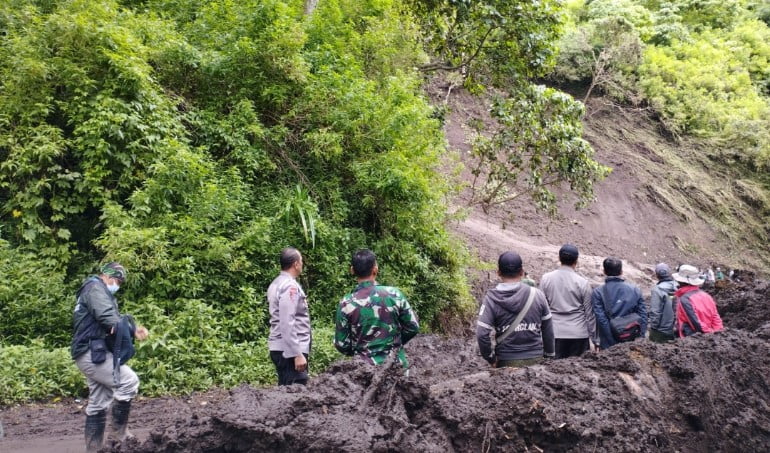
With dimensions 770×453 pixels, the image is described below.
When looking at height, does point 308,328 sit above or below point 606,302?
below

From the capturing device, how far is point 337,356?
9117 millimetres

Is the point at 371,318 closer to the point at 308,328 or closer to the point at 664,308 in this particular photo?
the point at 308,328

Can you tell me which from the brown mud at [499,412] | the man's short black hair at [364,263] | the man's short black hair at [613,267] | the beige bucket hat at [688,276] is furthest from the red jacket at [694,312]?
the man's short black hair at [364,263]

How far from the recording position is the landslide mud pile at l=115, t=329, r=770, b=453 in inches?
155

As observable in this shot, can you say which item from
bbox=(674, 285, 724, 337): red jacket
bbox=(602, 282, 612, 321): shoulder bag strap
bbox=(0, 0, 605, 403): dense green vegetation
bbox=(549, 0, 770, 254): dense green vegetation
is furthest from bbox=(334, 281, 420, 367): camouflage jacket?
bbox=(549, 0, 770, 254): dense green vegetation

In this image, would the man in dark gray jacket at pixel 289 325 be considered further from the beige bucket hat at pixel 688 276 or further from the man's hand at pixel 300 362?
the beige bucket hat at pixel 688 276

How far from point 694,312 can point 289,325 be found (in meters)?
4.78

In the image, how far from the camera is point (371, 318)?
4.93 metres

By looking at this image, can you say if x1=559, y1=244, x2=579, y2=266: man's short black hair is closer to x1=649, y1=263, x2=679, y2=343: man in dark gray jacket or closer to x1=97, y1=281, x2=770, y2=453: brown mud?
x1=97, y1=281, x2=770, y2=453: brown mud

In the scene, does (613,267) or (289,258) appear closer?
(289,258)

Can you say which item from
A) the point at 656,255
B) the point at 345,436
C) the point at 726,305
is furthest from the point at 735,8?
the point at 345,436

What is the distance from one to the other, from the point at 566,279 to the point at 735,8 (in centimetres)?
3528

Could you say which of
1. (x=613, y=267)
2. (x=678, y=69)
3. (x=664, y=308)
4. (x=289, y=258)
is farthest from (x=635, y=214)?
(x=289, y=258)

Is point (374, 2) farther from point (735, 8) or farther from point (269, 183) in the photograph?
point (735, 8)
